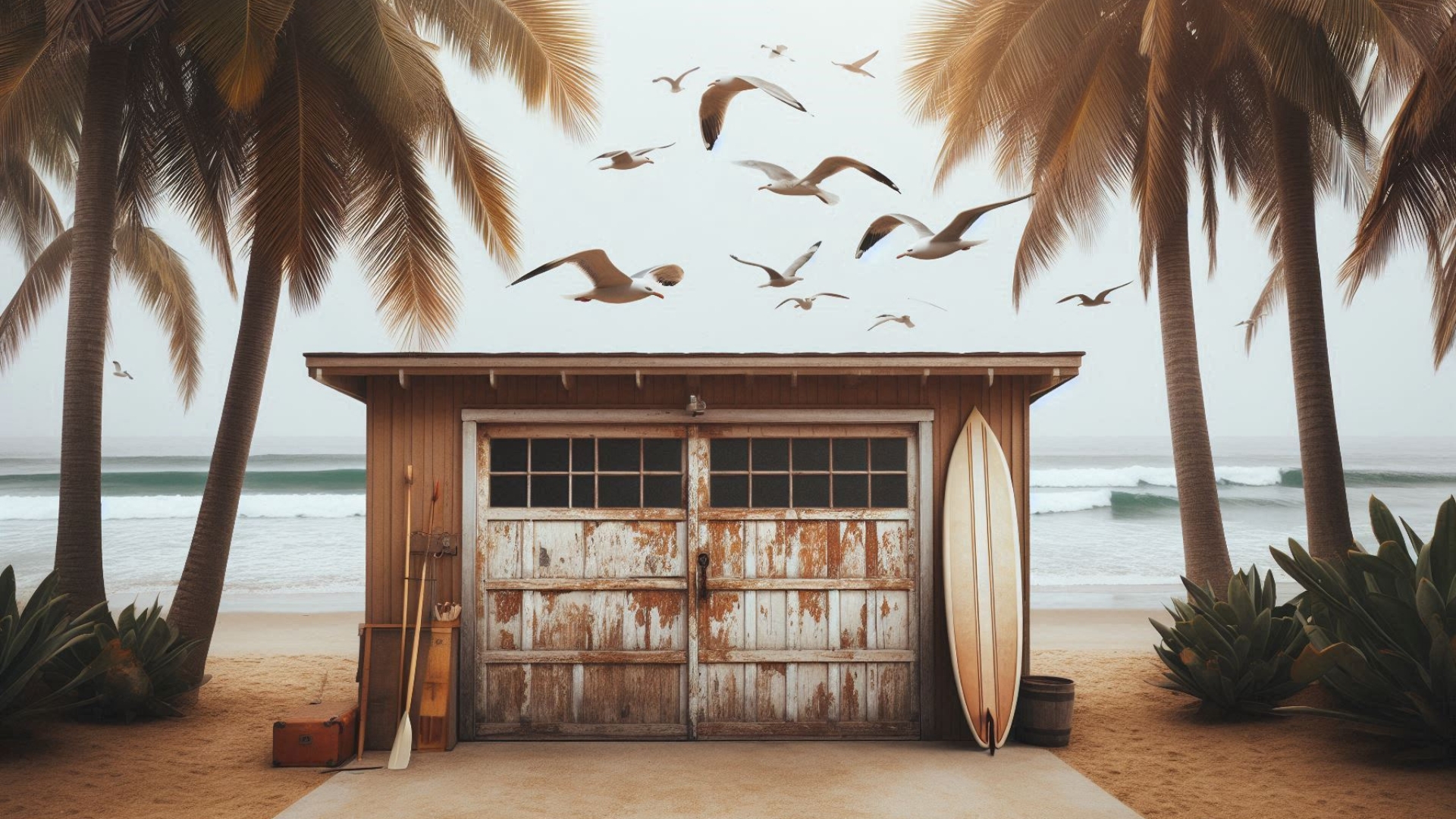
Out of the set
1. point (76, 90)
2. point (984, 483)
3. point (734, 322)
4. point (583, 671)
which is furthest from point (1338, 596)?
point (734, 322)

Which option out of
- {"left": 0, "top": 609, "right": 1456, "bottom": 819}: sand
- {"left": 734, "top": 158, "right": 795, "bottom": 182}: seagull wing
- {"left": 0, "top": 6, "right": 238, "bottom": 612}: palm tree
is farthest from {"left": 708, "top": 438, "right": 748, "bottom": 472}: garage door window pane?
{"left": 0, "top": 6, "right": 238, "bottom": 612}: palm tree

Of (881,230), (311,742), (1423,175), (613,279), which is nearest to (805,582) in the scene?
(613,279)

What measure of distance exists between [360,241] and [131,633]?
3.69 metres

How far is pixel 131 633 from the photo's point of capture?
714 centimetres

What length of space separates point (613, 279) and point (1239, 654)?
4.73 meters

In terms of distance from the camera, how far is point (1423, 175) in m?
7.63

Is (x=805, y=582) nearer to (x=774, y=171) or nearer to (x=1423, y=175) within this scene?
(x=774, y=171)

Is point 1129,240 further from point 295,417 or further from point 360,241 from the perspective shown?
point 360,241

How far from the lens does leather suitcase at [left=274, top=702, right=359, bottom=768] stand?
5.98 metres

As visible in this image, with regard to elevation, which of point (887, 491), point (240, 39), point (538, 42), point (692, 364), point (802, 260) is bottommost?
point (887, 491)

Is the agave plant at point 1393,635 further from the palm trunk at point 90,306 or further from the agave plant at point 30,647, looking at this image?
the palm trunk at point 90,306

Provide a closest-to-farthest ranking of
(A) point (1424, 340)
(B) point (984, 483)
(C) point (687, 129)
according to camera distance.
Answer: (B) point (984, 483) < (A) point (1424, 340) < (C) point (687, 129)

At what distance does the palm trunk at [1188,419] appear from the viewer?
29.3 feet

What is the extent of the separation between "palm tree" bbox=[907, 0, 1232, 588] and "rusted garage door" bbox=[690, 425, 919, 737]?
365 cm
